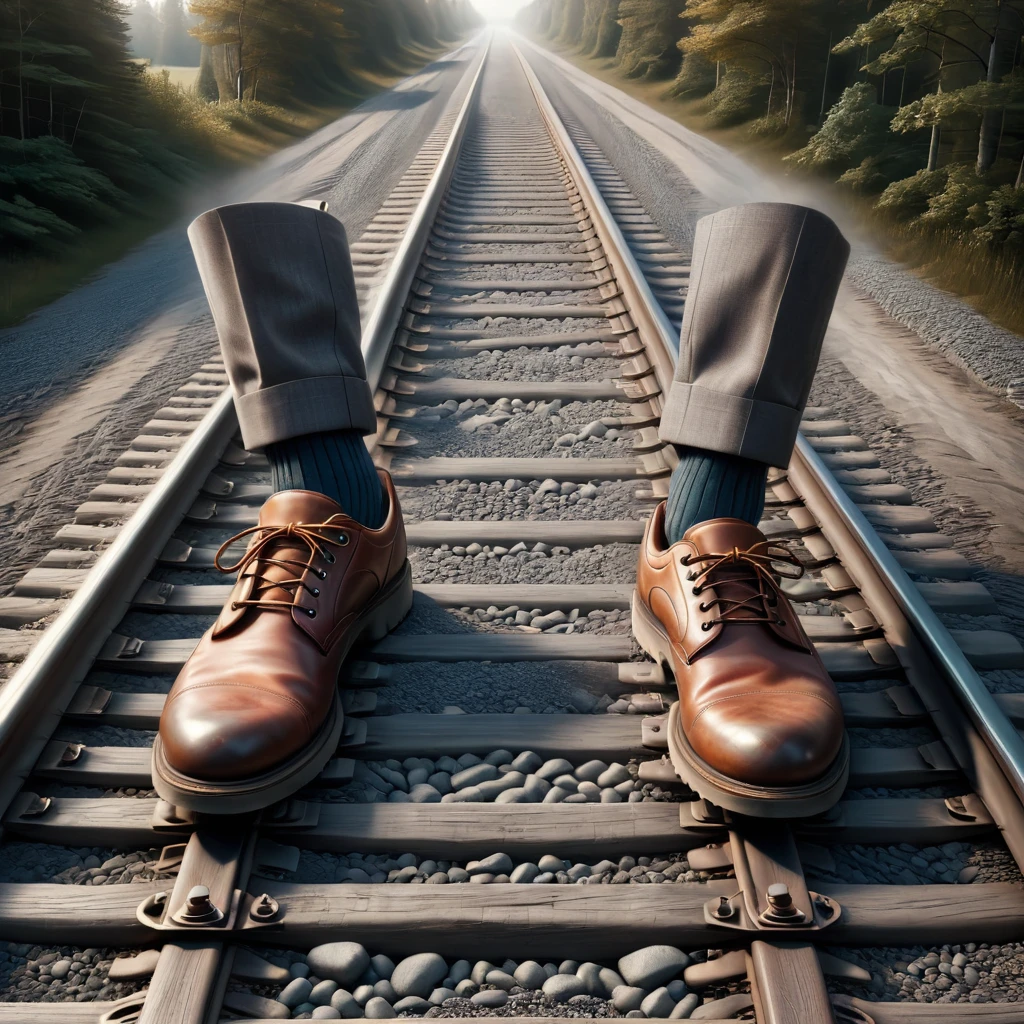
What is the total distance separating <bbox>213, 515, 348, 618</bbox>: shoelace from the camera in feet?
5.43

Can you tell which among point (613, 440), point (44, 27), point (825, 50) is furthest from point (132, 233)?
point (825, 50)

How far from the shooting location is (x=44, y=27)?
7.54 meters

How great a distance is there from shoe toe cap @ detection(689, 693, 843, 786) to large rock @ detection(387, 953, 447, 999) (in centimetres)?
54

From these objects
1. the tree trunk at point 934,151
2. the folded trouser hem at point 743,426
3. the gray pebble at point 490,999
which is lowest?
the gray pebble at point 490,999

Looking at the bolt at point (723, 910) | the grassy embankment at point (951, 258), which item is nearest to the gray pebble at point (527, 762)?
the bolt at point (723, 910)

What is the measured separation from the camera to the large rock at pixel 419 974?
4.11 ft

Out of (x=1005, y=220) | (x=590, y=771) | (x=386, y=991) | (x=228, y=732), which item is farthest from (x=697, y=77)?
(x=386, y=991)

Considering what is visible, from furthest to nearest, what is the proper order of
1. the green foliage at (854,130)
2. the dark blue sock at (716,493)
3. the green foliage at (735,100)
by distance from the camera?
the green foliage at (735,100) < the green foliage at (854,130) < the dark blue sock at (716,493)

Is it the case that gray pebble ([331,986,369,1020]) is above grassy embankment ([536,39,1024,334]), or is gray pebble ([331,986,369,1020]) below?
below

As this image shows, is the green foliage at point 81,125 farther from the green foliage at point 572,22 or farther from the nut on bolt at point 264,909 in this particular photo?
the green foliage at point 572,22

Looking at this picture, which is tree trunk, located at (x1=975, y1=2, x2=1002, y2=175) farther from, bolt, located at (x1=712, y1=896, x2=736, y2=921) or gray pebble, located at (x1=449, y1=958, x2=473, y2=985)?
gray pebble, located at (x1=449, y1=958, x2=473, y2=985)

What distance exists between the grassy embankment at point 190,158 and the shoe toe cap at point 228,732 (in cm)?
439

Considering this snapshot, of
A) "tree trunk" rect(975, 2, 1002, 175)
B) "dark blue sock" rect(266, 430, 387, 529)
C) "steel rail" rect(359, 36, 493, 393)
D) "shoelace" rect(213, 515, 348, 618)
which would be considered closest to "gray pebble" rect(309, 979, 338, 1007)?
"shoelace" rect(213, 515, 348, 618)

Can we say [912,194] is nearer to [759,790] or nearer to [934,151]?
[934,151]
